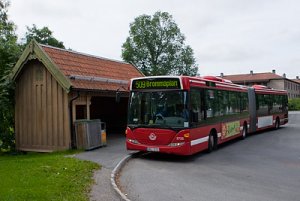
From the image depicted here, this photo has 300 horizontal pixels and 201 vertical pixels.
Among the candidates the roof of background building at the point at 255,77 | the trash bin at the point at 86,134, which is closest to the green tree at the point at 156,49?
the roof of background building at the point at 255,77

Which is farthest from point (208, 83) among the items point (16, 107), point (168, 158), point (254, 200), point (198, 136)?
point (16, 107)

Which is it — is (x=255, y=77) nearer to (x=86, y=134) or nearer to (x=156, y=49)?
(x=156, y=49)

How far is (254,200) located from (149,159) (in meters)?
5.99

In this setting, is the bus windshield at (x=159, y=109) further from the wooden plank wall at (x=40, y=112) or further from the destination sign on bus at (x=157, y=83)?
the wooden plank wall at (x=40, y=112)

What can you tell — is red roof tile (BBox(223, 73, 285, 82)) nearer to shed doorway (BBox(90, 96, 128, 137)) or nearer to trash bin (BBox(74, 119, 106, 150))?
shed doorway (BBox(90, 96, 128, 137))

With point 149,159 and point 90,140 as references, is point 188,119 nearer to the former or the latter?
point 149,159

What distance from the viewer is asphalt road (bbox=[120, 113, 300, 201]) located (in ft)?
27.3

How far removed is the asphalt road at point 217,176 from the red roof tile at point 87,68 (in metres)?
5.11

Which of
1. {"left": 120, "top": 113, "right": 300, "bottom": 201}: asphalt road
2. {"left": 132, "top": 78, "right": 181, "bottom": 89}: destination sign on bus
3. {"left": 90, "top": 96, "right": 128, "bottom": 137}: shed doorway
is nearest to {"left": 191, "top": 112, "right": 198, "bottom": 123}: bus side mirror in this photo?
{"left": 132, "top": 78, "right": 181, "bottom": 89}: destination sign on bus

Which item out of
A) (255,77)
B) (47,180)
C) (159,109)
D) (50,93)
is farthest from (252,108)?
(255,77)

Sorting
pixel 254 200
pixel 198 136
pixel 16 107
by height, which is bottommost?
pixel 254 200

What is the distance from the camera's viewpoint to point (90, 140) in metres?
15.8

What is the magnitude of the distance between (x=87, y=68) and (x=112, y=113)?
6.78 metres

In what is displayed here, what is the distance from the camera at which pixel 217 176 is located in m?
10.4
